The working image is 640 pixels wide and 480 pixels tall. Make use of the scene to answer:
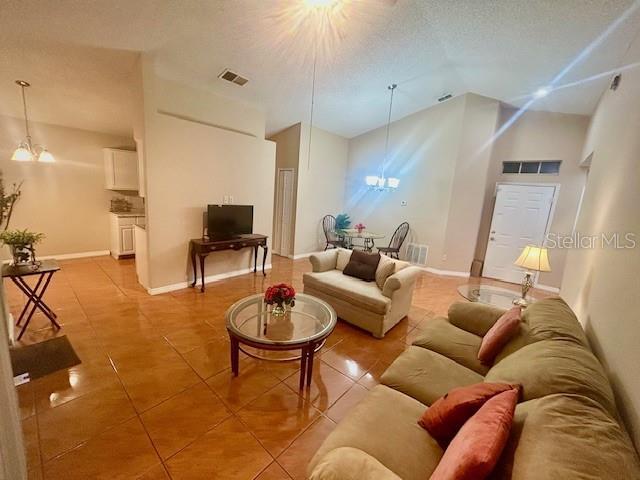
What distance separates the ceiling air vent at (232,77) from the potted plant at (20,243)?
2.77 m

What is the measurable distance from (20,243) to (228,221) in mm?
2185

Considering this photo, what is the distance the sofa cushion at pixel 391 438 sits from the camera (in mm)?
1106

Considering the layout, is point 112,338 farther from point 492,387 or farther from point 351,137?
point 351,137

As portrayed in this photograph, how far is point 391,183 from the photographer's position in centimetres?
530

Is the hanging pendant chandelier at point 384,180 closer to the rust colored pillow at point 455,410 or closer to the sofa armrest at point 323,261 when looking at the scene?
the sofa armrest at point 323,261

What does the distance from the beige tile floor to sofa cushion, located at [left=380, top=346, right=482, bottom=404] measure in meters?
0.55

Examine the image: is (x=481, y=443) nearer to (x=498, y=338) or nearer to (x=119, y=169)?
(x=498, y=338)

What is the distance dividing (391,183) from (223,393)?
4543mm

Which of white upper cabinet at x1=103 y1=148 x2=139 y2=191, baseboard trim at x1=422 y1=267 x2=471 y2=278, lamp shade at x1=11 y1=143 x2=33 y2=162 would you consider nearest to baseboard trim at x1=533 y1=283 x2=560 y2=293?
baseboard trim at x1=422 y1=267 x2=471 y2=278

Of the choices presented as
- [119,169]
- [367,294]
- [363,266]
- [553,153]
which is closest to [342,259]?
[363,266]

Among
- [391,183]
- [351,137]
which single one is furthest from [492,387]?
[351,137]

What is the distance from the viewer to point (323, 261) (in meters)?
3.63

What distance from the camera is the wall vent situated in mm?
5742

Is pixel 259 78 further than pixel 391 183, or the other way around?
pixel 391 183
